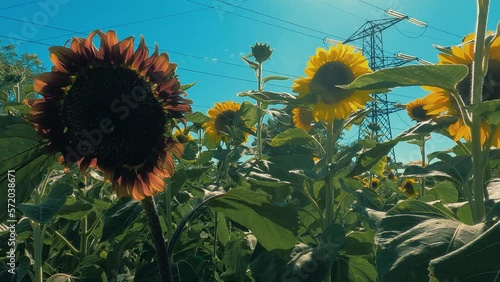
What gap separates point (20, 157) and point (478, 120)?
3.32 feet

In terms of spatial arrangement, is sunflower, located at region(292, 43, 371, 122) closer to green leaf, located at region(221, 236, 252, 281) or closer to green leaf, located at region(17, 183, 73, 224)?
green leaf, located at region(221, 236, 252, 281)

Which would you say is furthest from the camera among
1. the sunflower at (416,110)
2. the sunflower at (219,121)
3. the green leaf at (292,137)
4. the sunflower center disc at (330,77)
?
the sunflower at (219,121)

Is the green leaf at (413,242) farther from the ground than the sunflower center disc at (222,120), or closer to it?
closer to it

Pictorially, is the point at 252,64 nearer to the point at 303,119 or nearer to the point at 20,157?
the point at 303,119

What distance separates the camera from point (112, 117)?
114 centimetres

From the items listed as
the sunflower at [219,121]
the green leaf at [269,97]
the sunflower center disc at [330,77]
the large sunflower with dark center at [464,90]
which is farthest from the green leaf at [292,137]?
the sunflower at [219,121]

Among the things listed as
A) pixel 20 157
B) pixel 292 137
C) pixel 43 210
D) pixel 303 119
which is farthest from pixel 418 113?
pixel 20 157

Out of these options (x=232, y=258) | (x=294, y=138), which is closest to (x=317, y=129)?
Result: (x=294, y=138)

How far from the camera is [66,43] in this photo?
1.23 metres

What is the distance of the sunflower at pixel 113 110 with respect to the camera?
1160 mm

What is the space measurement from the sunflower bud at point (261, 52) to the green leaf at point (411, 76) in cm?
227

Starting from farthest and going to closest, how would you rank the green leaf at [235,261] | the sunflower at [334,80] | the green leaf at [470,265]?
1. the sunflower at [334,80]
2. the green leaf at [235,261]
3. the green leaf at [470,265]

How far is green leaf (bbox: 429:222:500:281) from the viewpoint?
0.68 meters

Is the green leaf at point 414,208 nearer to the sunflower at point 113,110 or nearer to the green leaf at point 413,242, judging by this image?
the green leaf at point 413,242
